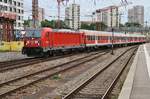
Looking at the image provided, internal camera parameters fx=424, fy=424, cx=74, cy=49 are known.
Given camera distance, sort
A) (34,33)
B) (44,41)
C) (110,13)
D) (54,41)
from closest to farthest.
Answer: (34,33), (44,41), (54,41), (110,13)

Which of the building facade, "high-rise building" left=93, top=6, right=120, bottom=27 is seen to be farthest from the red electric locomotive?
the building facade

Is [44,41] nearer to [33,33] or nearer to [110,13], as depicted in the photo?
[33,33]

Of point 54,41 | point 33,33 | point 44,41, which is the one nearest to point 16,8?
point 54,41

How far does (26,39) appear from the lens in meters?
37.8

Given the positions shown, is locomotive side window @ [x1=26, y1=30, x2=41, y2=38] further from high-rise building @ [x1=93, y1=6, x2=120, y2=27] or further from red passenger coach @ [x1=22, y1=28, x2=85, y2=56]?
high-rise building @ [x1=93, y1=6, x2=120, y2=27]

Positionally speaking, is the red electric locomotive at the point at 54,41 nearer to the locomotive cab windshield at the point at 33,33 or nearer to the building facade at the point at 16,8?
the locomotive cab windshield at the point at 33,33

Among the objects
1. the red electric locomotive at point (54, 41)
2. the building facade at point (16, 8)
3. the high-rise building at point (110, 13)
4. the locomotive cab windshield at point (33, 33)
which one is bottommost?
the red electric locomotive at point (54, 41)

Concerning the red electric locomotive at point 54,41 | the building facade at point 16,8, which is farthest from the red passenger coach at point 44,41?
the building facade at point 16,8

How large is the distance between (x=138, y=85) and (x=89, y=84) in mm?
2320

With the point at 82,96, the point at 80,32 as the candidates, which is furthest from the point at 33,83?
the point at 80,32

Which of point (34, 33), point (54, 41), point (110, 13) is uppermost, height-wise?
point (110, 13)

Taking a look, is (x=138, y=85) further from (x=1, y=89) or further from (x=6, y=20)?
(x=6, y=20)

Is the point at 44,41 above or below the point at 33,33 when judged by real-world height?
below

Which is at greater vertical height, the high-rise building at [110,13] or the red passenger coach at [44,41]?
the high-rise building at [110,13]
